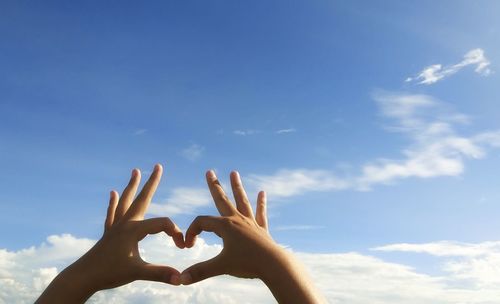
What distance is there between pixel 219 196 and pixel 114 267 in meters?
2.06

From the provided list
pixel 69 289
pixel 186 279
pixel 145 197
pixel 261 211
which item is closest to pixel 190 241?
pixel 186 279

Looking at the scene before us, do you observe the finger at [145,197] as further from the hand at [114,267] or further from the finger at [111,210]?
the finger at [111,210]

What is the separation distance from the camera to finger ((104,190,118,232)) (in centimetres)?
884

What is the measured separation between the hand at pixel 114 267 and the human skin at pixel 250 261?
339 mm

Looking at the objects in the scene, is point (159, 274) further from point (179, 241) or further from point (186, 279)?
point (179, 241)

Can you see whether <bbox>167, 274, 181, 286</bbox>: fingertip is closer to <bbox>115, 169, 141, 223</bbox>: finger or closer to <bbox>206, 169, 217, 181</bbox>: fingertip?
<bbox>115, 169, 141, 223</bbox>: finger

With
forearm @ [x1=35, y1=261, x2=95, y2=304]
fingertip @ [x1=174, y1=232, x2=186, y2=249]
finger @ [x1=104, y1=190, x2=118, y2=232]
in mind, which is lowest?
forearm @ [x1=35, y1=261, x2=95, y2=304]

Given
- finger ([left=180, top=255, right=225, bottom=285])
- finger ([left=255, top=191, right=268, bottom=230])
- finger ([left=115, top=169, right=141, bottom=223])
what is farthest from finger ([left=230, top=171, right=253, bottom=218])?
finger ([left=115, top=169, right=141, bottom=223])

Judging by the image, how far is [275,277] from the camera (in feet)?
23.0

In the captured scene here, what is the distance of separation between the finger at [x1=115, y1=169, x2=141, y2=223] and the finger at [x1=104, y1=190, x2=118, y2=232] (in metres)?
0.21

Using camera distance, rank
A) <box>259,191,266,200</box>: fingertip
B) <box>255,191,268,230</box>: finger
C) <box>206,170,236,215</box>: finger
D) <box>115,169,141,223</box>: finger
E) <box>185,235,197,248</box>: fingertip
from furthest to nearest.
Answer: <box>259,191,266,200</box>: fingertip < <box>255,191,268,230</box>: finger < <box>115,169,141,223</box>: finger < <box>206,170,236,215</box>: finger < <box>185,235,197,248</box>: fingertip

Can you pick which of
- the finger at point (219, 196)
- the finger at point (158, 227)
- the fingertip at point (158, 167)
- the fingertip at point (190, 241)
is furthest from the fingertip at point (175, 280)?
the fingertip at point (158, 167)

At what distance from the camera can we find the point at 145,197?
8.93 m

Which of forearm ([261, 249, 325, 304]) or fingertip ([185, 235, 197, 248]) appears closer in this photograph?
forearm ([261, 249, 325, 304])
